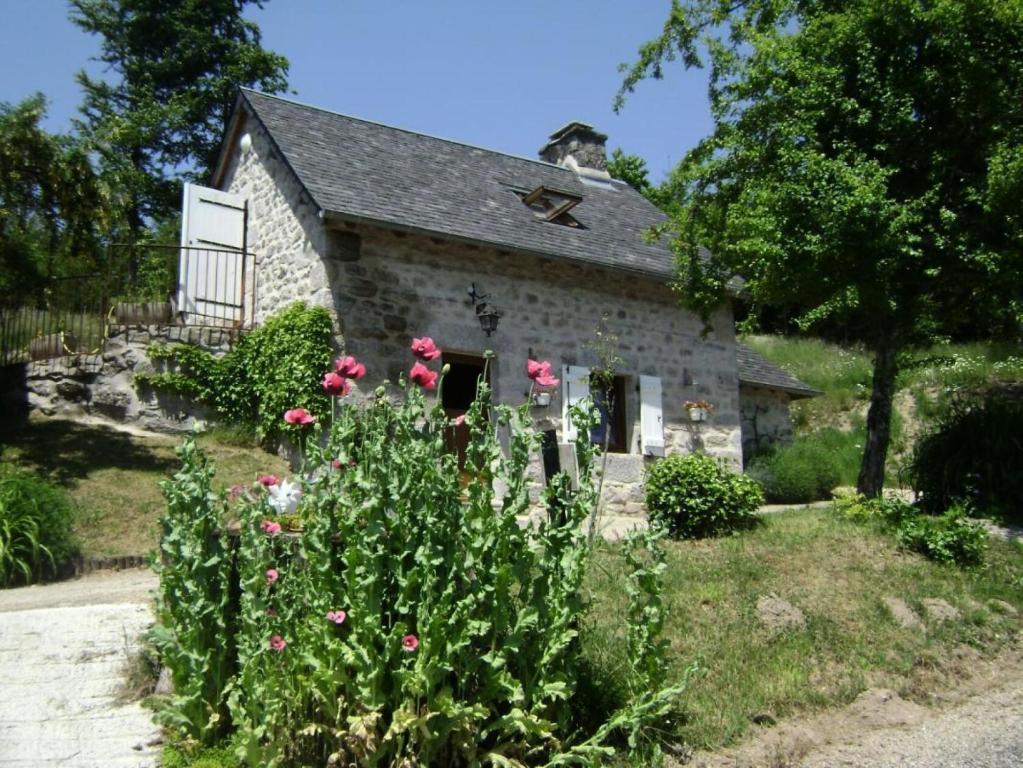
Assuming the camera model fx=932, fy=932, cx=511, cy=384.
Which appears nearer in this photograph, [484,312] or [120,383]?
[484,312]

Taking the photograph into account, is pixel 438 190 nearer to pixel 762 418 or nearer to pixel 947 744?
pixel 762 418

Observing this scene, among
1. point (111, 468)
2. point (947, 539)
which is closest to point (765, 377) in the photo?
point (947, 539)

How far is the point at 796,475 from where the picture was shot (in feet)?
43.5

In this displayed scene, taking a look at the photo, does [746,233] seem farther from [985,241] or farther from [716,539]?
[716,539]

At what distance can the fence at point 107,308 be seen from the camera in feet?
38.9

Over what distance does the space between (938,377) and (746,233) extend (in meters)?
10.5

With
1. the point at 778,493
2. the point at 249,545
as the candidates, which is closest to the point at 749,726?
the point at 249,545

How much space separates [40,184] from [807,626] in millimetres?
10302

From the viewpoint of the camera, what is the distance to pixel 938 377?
1770cm

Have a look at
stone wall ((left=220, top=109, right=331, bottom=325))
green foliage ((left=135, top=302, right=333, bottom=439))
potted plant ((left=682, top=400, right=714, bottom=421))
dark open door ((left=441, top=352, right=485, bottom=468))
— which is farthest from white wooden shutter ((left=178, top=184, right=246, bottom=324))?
potted plant ((left=682, top=400, right=714, bottom=421))

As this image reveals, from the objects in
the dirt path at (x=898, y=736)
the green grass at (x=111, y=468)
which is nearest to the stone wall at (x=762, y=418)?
the green grass at (x=111, y=468)

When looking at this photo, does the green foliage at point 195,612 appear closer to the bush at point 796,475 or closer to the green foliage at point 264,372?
the green foliage at point 264,372

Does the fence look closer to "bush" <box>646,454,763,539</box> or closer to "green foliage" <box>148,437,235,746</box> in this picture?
"bush" <box>646,454,763,539</box>

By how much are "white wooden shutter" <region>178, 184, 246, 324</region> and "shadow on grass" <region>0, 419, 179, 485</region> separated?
76.4 inches
